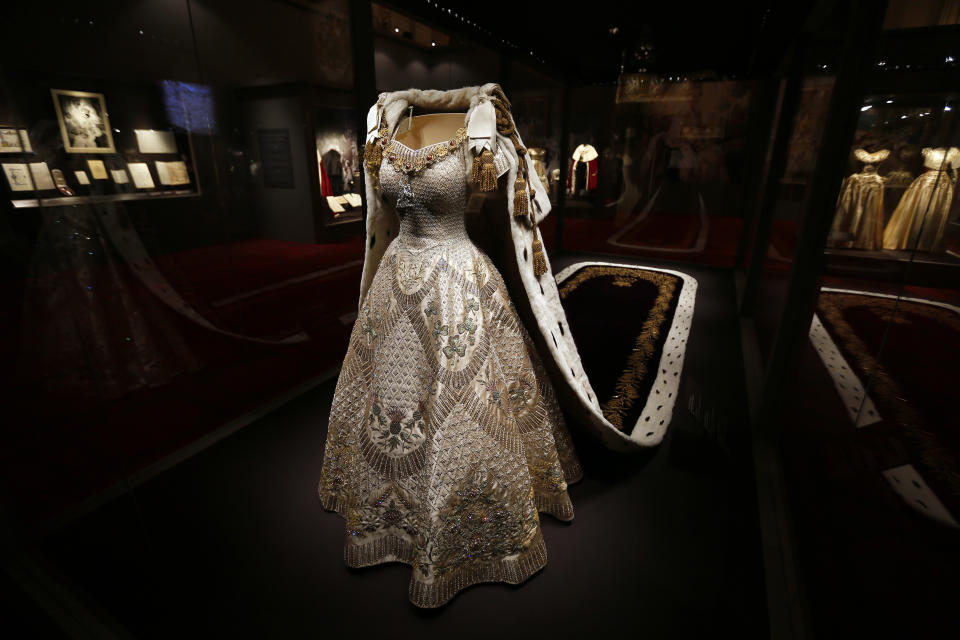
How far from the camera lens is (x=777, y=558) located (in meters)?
1.48

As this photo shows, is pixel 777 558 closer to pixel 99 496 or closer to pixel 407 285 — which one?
pixel 407 285

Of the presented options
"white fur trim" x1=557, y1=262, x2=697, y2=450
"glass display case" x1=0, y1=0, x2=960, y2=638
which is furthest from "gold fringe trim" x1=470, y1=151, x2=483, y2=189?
"white fur trim" x1=557, y1=262, x2=697, y2=450

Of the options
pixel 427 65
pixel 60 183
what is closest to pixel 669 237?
pixel 427 65

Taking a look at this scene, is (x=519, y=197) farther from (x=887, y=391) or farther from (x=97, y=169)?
(x=97, y=169)

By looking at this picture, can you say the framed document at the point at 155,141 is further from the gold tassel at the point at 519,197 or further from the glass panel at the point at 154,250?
the gold tassel at the point at 519,197

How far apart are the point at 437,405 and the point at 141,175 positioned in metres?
1.51

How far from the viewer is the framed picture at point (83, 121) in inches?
56.1

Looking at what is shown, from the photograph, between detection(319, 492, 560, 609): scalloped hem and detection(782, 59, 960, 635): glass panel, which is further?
detection(319, 492, 560, 609): scalloped hem

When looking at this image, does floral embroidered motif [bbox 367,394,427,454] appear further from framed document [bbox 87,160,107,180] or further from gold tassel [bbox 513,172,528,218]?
framed document [bbox 87,160,107,180]

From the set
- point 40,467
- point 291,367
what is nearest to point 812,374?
point 291,367

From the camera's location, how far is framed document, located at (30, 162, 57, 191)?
4.27 ft

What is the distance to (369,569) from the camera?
1.44 metres

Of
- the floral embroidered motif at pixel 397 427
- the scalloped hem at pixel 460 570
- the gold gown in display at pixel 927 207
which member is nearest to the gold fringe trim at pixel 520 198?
the floral embroidered motif at pixel 397 427

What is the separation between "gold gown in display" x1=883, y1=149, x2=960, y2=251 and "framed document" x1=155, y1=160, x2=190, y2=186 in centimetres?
242
